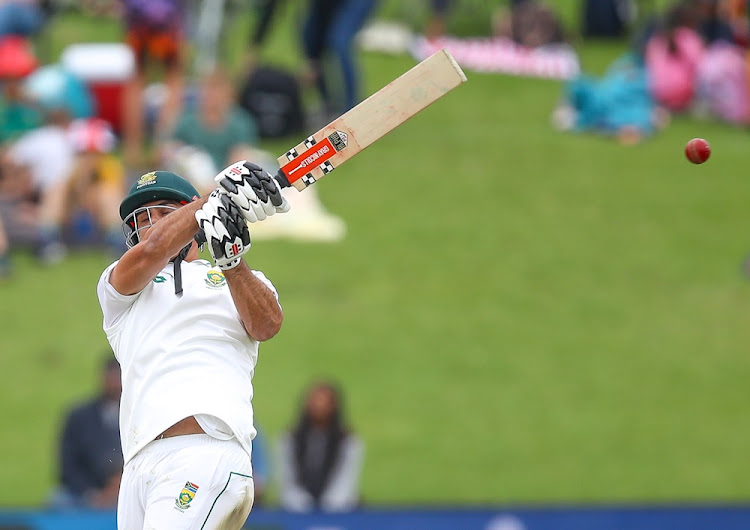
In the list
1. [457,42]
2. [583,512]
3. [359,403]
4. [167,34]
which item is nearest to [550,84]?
[457,42]

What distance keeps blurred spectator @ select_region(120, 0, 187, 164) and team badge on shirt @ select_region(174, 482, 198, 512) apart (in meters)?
8.45

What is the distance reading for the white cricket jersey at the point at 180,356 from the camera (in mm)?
4547

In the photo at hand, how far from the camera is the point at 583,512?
8242 mm

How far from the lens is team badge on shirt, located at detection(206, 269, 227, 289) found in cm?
482

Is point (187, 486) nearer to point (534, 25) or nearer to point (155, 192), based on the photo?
point (155, 192)

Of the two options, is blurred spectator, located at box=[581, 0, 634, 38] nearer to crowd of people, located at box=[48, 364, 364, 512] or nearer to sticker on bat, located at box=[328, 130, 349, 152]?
crowd of people, located at box=[48, 364, 364, 512]

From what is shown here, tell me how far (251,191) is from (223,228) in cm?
16

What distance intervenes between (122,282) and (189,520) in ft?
2.81

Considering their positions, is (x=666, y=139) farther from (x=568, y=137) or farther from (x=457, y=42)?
(x=457, y=42)

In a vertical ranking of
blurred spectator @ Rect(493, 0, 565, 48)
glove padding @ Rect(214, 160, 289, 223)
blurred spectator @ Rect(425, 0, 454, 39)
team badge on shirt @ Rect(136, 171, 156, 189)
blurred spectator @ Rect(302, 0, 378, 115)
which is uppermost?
blurred spectator @ Rect(425, 0, 454, 39)

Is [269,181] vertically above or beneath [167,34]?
beneath

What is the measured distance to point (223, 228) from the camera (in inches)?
171

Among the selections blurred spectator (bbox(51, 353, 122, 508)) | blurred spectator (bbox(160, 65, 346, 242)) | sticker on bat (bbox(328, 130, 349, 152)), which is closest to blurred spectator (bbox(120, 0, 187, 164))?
blurred spectator (bbox(160, 65, 346, 242))

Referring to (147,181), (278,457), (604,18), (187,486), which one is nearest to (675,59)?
(604,18)
